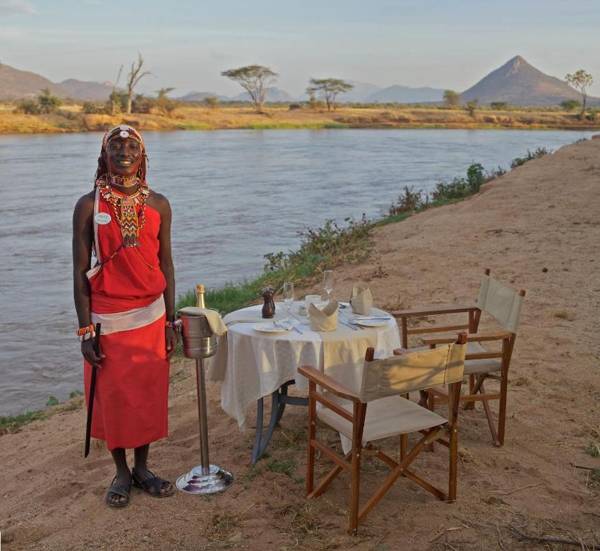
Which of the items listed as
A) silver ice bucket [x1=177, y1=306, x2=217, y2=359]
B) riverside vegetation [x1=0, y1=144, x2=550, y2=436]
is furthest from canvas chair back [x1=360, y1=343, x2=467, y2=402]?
riverside vegetation [x1=0, y1=144, x2=550, y2=436]

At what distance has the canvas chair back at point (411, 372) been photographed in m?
3.18

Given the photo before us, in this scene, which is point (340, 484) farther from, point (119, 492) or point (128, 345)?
point (128, 345)

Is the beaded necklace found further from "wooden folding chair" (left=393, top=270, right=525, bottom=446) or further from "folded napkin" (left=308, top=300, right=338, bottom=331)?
"wooden folding chair" (left=393, top=270, right=525, bottom=446)

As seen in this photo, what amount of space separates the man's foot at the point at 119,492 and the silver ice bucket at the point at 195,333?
70 centimetres

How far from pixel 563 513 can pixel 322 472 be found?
1.20 metres

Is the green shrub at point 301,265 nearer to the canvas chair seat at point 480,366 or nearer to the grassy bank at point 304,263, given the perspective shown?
the grassy bank at point 304,263

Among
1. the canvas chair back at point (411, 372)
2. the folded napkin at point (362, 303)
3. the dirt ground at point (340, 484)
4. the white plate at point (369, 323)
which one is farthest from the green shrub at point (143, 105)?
the canvas chair back at point (411, 372)

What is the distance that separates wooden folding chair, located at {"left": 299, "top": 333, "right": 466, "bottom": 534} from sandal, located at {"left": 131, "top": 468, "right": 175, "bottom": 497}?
2.30 feet

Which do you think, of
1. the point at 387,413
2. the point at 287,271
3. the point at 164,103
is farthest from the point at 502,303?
the point at 164,103

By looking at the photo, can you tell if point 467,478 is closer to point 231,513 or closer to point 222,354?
point 231,513

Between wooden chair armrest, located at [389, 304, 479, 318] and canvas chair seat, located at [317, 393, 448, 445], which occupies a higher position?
wooden chair armrest, located at [389, 304, 479, 318]

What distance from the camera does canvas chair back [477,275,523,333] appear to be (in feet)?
14.2

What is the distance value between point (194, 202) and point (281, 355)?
16378 mm

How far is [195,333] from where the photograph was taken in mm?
3715
